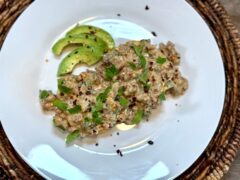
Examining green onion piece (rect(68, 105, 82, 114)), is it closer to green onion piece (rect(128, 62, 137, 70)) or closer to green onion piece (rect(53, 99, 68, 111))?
green onion piece (rect(53, 99, 68, 111))

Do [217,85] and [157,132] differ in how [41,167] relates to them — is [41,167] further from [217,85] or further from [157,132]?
[217,85]

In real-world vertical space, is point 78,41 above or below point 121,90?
above

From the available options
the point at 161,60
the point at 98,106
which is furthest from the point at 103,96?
the point at 161,60

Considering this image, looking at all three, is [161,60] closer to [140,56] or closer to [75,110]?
[140,56]

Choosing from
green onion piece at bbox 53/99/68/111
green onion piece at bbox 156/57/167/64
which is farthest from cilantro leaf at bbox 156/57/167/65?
green onion piece at bbox 53/99/68/111

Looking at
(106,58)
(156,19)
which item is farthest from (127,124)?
(156,19)

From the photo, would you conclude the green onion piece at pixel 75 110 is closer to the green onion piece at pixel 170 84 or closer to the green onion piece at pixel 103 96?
the green onion piece at pixel 103 96

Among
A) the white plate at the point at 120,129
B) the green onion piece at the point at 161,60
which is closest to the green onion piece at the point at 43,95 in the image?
the white plate at the point at 120,129

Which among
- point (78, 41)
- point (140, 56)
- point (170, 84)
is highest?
point (78, 41)
